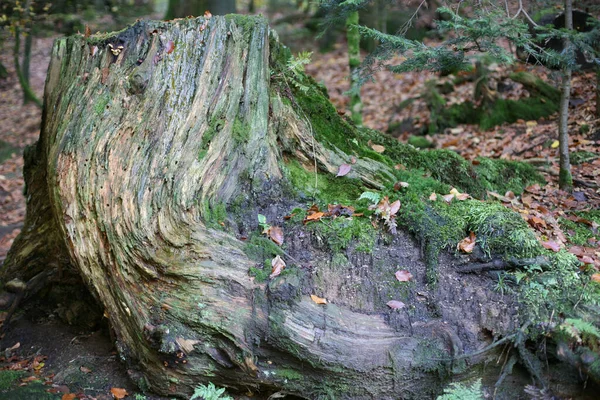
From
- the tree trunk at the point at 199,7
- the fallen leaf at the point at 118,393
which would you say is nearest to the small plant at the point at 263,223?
the fallen leaf at the point at 118,393

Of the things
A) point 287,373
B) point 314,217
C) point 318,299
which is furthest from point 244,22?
point 287,373

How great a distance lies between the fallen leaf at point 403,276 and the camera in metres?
4.15

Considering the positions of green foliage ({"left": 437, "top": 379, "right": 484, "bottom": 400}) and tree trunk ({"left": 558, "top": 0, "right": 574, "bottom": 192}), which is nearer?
green foliage ({"left": 437, "top": 379, "right": 484, "bottom": 400})

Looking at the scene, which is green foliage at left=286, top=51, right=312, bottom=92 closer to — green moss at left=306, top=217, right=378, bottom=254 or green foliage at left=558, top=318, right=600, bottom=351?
green moss at left=306, top=217, right=378, bottom=254

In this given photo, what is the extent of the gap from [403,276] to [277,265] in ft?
3.47

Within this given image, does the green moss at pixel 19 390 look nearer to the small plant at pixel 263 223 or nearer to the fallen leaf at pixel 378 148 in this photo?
the small plant at pixel 263 223

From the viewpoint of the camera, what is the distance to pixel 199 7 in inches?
555

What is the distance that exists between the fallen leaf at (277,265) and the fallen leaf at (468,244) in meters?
1.52

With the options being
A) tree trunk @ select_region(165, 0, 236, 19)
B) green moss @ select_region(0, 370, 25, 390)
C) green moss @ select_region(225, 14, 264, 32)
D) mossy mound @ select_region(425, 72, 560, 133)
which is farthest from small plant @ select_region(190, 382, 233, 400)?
tree trunk @ select_region(165, 0, 236, 19)

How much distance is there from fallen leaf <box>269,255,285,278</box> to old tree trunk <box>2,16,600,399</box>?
3.1 inches

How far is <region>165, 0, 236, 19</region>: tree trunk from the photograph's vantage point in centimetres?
1346

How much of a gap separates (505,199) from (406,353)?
7.98 feet

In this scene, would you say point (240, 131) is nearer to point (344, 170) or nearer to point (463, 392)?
point (344, 170)

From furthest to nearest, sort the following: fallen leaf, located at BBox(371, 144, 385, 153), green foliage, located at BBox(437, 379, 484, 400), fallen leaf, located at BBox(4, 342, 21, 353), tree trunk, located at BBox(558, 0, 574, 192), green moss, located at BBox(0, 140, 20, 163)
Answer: green moss, located at BBox(0, 140, 20, 163) → fallen leaf, located at BBox(371, 144, 385, 153) → tree trunk, located at BBox(558, 0, 574, 192) → fallen leaf, located at BBox(4, 342, 21, 353) → green foliage, located at BBox(437, 379, 484, 400)
